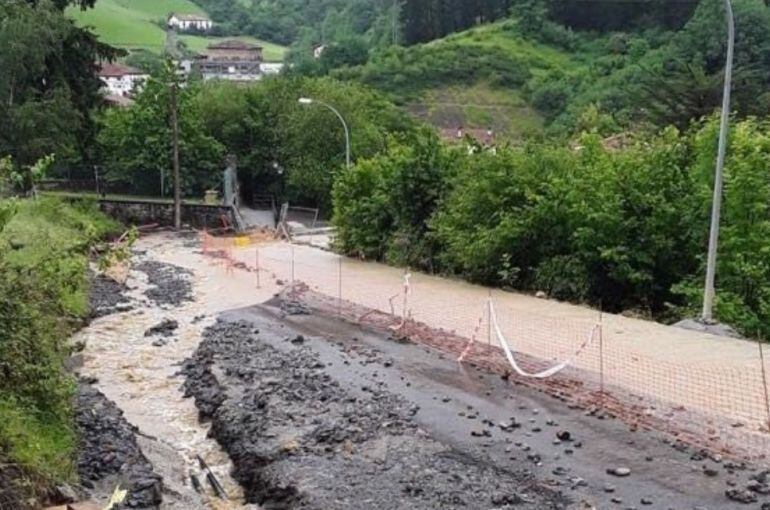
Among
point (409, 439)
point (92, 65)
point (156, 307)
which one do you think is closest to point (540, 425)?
point (409, 439)

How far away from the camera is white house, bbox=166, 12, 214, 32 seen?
16838 centimetres

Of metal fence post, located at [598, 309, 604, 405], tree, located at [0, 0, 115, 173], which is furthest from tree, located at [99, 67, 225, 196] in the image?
metal fence post, located at [598, 309, 604, 405]

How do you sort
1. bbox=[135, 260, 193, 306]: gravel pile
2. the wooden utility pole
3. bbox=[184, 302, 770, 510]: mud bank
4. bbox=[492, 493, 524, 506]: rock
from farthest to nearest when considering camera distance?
the wooden utility pole < bbox=[135, 260, 193, 306]: gravel pile < bbox=[184, 302, 770, 510]: mud bank < bbox=[492, 493, 524, 506]: rock

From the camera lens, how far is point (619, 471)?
10461mm

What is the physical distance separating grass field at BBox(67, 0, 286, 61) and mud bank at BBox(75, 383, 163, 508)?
125018 millimetres

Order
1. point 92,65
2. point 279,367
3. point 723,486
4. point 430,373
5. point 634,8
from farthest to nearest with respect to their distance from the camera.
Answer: point 634,8
point 92,65
point 279,367
point 430,373
point 723,486

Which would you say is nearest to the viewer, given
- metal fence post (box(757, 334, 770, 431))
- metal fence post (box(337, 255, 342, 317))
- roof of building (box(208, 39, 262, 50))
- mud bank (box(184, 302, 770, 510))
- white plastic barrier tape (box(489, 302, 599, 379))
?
mud bank (box(184, 302, 770, 510))

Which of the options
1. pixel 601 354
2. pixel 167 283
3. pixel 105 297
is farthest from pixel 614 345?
pixel 167 283

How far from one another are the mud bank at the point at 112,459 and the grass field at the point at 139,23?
4922 inches

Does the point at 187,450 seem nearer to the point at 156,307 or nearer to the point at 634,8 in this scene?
the point at 156,307

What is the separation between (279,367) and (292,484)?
578cm

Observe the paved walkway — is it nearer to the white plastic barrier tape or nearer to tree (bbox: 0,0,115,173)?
the white plastic barrier tape

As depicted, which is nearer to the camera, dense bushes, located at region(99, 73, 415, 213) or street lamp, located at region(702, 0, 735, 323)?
street lamp, located at region(702, 0, 735, 323)

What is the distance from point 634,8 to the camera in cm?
9625
